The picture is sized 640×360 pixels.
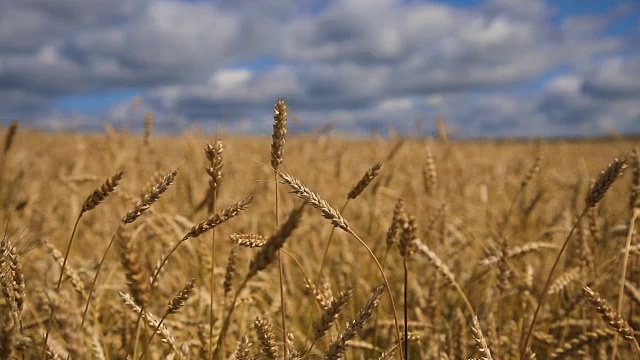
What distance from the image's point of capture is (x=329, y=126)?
18.7ft

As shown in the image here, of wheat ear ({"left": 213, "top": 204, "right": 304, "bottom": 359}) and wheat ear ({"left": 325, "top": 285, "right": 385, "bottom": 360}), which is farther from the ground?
wheat ear ({"left": 213, "top": 204, "right": 304, "bottom": 359})

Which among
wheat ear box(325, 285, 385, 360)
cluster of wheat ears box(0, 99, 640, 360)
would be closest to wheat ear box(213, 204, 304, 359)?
cluster of wheat ears box(0, 99, 640, 360)

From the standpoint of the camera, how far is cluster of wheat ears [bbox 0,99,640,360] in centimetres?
116

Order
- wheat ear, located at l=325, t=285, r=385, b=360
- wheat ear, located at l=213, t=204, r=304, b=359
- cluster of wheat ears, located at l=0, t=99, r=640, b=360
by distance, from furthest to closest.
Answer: cluster of wheat ears, located at l=0, t=99, r=640, b=360 → wheat ear, located at l=325, t=285, r=385, b=360 → wheat ear, located at l=213, t=204, r=304, b=359

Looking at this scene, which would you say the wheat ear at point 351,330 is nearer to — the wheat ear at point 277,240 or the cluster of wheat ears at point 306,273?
the cluster of wheat ears at point 306,273

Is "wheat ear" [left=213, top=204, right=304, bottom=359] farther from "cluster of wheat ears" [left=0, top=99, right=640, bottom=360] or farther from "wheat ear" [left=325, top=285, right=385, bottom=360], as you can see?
"wheat ear" [left=325, top=285, right=385, bottom=360]

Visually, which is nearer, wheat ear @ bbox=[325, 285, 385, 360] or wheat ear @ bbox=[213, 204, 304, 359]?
wheat ear @ bbox=[213, 204, 304, 359]

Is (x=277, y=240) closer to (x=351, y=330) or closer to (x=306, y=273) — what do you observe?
A: (x=351, y=330)

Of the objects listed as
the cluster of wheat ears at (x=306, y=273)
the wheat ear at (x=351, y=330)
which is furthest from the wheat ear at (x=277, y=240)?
the wheat ear at (x=351, y=330)

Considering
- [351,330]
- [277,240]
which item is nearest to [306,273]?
[351,330]

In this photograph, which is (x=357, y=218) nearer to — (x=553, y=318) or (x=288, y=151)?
(x=553, y=318)

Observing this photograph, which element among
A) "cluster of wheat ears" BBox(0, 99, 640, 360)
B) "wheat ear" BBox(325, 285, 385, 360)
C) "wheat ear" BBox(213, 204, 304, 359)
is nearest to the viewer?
"wheat ear" BBox(213, 204, 304, 359)

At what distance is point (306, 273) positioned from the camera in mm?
2869

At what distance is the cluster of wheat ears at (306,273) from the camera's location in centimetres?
116
